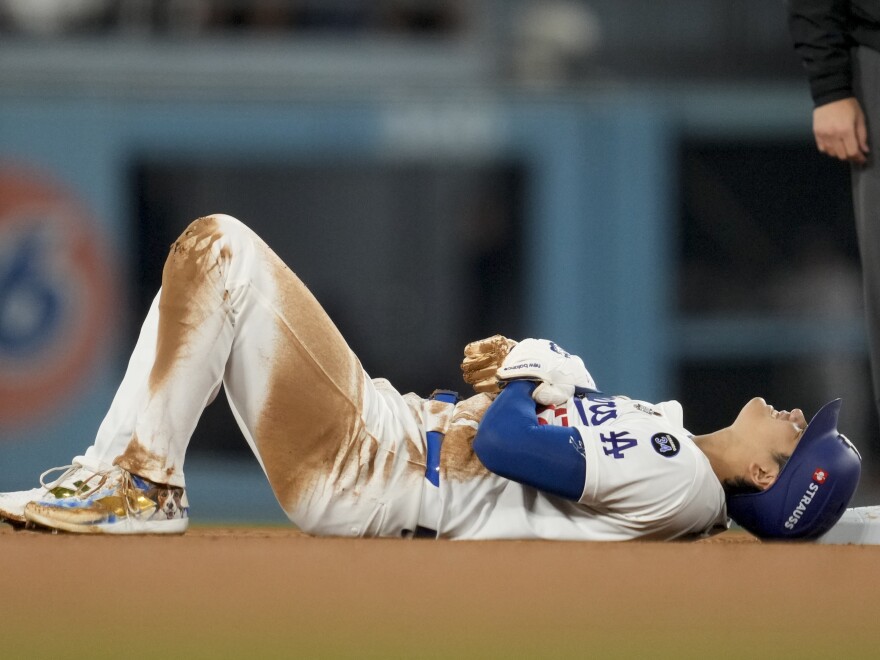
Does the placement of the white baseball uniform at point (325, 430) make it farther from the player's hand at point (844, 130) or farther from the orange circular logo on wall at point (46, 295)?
the orange circular logo on wall at point (46, 295)

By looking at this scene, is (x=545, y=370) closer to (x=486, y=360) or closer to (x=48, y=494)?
(x=486, y=360)

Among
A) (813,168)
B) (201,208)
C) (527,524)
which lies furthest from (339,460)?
(813,168)

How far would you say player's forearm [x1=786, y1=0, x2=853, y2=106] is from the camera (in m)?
3.43

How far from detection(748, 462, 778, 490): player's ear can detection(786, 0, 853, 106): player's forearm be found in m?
0.99

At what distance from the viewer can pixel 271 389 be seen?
305 centimetres

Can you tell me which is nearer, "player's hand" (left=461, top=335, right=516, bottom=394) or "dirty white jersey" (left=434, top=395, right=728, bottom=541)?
"dirty white jersey" (left=434, top=395, right=728, bottom=541)

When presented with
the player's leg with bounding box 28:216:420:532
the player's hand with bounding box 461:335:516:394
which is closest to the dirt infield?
the player's leg with bounding box 28:216:420:532

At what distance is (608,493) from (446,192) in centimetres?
472

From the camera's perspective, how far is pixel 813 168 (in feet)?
25.4

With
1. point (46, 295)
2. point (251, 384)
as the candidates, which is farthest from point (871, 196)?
point (46, 295)

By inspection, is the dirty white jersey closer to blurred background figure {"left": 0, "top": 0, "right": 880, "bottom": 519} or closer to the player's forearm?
the player's forearm

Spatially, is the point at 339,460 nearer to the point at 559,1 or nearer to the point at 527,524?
the point at 527,524

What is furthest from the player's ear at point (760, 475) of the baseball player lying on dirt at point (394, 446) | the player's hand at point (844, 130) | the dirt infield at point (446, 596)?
the player's hand at point (844, 130)

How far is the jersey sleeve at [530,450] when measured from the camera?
9.27ft
